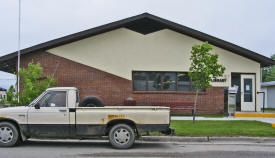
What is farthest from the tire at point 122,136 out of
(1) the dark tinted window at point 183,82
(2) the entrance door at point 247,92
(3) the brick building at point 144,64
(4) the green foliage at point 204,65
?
(2) the entrance door at point 247,92

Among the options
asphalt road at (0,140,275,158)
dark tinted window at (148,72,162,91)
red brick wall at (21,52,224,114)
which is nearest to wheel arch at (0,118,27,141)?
asphalt road at (0,140,275,158)

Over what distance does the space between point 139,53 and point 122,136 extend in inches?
392

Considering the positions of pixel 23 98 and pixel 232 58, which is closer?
pixel 23 98

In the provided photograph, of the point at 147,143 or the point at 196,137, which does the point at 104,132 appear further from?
the point at 196,137

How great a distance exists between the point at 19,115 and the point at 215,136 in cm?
645

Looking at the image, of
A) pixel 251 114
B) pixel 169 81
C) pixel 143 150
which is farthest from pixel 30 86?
pixel 251 114

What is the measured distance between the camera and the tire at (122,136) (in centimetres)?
755

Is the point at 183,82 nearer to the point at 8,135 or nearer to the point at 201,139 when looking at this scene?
the point at 201,139

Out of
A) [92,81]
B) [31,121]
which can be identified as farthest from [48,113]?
[92,81]

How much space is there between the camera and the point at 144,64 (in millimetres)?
16922

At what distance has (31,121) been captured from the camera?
7.59 meters

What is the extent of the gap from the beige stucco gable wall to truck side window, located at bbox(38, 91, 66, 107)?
887 centimetres

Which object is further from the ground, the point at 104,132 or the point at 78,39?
the point at 78,39

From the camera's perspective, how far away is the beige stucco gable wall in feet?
54.9
